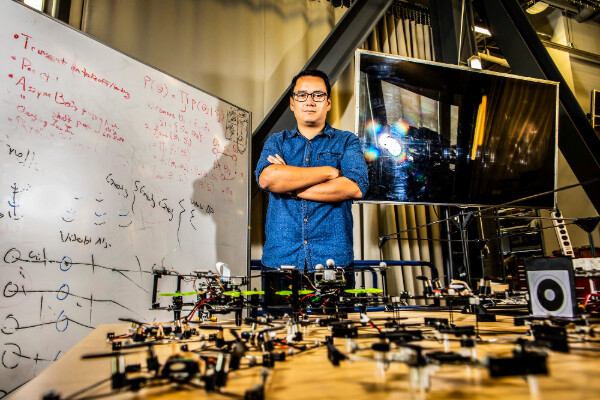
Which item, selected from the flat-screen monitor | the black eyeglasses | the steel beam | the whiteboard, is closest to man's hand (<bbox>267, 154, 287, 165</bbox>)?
the black eyeglasses

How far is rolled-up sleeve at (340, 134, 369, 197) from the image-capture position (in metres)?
1.45

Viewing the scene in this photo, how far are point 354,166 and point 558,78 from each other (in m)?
2.61

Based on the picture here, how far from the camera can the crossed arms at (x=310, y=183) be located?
1369mm

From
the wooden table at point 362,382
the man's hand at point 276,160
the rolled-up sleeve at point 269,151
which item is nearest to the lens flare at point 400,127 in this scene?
the rolled-up sleeve at point 269,151

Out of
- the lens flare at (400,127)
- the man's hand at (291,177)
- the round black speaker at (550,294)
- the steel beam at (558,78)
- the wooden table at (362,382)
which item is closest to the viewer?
the wooden table at (362,382)

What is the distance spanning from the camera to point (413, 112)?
2607 millimetres

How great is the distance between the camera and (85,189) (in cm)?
160

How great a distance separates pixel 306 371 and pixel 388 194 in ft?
7.16

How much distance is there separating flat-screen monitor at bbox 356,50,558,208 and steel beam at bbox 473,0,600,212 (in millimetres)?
193

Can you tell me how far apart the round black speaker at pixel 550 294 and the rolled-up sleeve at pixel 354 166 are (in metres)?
0.78

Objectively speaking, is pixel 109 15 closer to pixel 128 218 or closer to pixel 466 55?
pixel 128 218

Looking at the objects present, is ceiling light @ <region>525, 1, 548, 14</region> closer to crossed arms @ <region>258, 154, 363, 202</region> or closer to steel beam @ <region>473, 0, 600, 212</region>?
steel beam @ <region>473, 0, 600, 212</region>

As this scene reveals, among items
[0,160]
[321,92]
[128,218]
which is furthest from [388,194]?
[0,160]

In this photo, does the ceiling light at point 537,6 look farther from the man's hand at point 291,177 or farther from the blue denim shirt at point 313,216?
the man's hand at point 291,177
